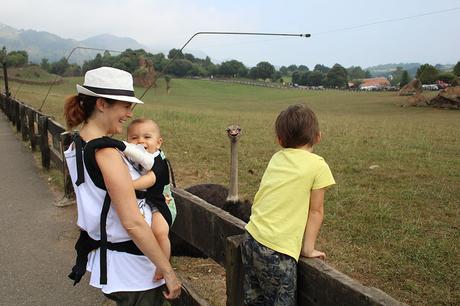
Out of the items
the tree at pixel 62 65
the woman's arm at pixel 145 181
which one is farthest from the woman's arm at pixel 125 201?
the tree at pixel 62 65

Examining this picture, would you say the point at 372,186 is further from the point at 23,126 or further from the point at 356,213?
the point at 23,126

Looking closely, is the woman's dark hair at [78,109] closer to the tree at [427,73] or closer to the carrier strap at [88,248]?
the carrier strap at [88,248]

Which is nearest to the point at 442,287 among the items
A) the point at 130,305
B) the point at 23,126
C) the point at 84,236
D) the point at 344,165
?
the point at 130,305

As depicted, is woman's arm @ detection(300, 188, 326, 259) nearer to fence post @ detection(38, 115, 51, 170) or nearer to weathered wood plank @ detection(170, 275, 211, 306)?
weathered wood plank @ detection(170, 275, 211, 306)

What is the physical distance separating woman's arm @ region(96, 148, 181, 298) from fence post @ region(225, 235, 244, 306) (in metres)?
0.45

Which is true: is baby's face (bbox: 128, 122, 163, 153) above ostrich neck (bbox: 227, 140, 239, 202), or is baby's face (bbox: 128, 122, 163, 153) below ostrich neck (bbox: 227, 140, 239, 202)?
above

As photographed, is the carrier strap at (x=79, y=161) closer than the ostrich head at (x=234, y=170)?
Yes

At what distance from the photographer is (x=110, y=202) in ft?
6.65

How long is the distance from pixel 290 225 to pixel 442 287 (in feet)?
8.19

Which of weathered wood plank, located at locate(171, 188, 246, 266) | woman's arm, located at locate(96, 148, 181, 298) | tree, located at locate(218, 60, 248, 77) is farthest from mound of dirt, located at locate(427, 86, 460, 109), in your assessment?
tree, located at locate(218, 60, 248, 77)

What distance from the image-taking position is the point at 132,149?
6.70ft

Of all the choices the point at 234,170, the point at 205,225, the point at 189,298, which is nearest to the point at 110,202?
the point at 205,225

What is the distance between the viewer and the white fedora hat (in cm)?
204

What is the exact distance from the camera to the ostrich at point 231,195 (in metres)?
4.67
